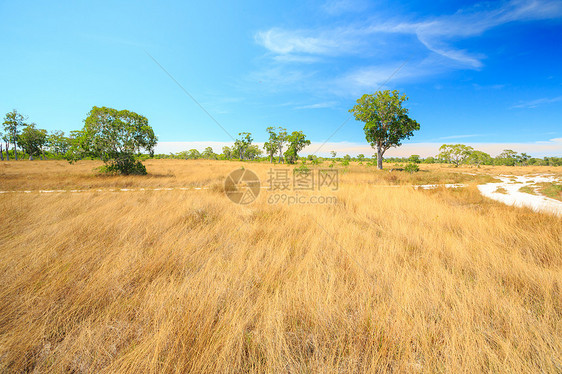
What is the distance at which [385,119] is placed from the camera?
23484 mm

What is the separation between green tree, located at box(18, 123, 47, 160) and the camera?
46.5 metres

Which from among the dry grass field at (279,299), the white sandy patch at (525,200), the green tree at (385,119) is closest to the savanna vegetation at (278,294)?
the dry grass field at (279,299)

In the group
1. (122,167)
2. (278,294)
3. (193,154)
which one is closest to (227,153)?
(193,154)

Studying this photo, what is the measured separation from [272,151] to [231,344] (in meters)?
57.8

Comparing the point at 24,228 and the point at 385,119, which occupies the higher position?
the point at 385,119

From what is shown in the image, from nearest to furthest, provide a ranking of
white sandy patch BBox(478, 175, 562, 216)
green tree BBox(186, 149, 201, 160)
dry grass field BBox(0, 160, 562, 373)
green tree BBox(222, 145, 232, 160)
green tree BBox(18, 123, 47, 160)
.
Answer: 1. dry grass field BBox(0, 160, 562, 373)
2. white sandy patch BBox(478, 175, 562, 216)
3. green tree BBox(18, 123, 47, 160)
4. green tree BBox(222, 145, 232, 160)
5. green tree BBox(186, 149, 201, 160)

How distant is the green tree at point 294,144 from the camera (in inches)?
2079

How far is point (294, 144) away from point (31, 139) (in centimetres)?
6979

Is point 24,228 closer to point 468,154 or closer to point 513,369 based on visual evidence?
point 513,369

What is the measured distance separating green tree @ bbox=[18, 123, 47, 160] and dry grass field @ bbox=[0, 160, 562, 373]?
73.9m

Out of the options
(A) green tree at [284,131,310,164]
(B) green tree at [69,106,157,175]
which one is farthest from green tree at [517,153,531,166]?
(B) green tree at [69,106,157,175]

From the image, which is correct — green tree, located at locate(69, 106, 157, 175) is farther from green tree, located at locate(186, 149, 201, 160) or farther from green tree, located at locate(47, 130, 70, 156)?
green tree, located at locate(186, 149, 201, 160)

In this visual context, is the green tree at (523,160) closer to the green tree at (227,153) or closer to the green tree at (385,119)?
the green tree at (385,119)

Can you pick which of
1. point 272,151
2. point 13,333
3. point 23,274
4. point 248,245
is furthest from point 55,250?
point 272,151
